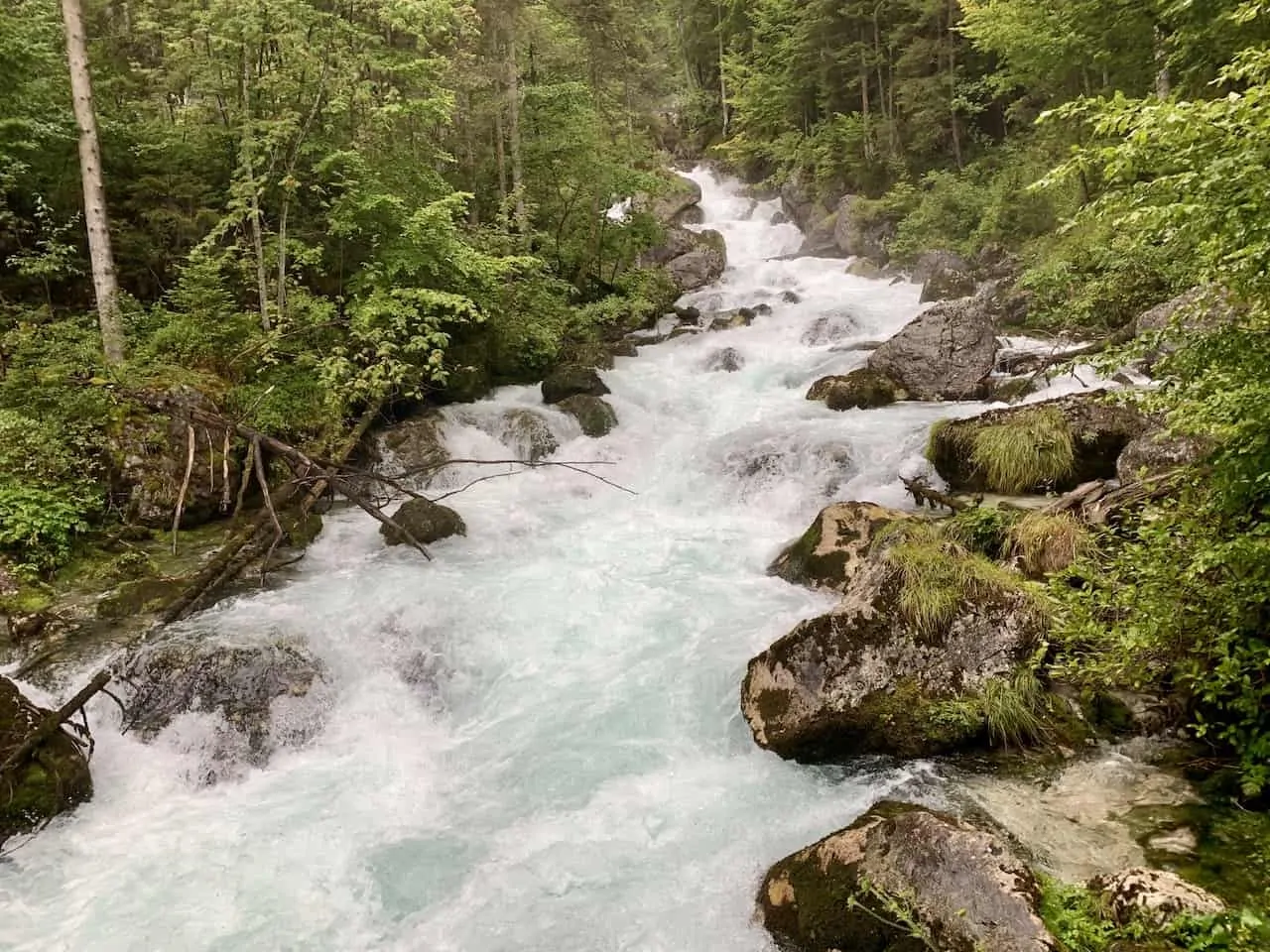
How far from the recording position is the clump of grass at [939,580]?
20.4 ft

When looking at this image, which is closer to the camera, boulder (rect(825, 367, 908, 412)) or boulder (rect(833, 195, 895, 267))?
boulder (rect(825, 367, 908, 412))

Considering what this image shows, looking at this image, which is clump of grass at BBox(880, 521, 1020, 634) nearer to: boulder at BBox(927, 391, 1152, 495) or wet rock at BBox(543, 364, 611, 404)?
boulder at BBox(927, 391, 1152, 495)

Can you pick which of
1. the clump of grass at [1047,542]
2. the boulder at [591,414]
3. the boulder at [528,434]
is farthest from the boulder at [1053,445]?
the boulder at [528,434]

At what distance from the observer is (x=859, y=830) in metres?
4.52

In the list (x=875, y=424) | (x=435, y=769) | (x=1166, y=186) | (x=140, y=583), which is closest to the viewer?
(x=1166, y=186)

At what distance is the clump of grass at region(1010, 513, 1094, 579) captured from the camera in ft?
22.9

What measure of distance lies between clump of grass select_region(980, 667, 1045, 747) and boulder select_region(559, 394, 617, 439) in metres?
9.88

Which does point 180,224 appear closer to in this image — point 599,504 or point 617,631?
point 599,504

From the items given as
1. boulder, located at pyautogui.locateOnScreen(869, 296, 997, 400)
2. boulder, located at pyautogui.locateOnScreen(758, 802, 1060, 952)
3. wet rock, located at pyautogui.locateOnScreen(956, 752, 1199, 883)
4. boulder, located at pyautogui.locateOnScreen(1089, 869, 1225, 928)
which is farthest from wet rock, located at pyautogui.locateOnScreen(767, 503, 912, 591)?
boulder, located at pyautogui.locateOnScreen(869, 296, 997, 400)

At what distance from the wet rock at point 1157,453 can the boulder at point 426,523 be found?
27.5ft

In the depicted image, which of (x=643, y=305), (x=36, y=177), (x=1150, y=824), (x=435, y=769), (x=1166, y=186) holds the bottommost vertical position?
(x=435, y=769)

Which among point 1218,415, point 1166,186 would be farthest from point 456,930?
point 1166,186

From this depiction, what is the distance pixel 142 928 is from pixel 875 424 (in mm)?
11618

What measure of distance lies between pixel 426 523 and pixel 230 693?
399cm
